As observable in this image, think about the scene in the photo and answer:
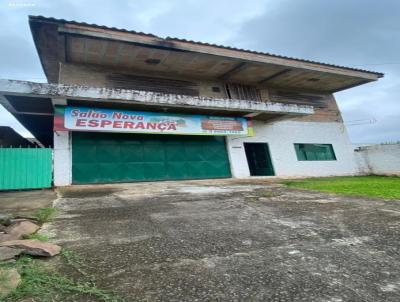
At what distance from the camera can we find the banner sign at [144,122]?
32.1 feet

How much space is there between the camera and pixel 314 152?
640 inches

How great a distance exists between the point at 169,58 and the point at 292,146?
29.6 feet

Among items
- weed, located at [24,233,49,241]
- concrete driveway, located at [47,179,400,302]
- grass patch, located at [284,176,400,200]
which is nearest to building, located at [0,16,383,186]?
grass patch, located at [284,176,400,200]

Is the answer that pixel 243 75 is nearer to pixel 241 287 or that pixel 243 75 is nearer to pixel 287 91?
pixel 287 91

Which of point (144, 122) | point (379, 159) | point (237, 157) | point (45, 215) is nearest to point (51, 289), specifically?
point (45, 215)

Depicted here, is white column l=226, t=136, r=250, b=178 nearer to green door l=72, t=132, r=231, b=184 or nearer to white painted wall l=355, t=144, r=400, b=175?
green door l=72, t=132, r=231, b=184

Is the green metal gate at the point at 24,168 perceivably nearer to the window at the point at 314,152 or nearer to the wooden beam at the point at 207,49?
the wooden beam at the point at 207,49

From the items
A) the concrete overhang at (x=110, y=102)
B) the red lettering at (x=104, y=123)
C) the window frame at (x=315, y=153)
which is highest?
the concrete overhang at (x=110, y=102)

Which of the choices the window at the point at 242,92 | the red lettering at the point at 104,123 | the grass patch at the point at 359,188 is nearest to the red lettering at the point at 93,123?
the red lettering at the point at 104,123

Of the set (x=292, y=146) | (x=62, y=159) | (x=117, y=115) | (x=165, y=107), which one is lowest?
(x=292, y=146)

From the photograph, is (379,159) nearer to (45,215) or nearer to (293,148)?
(293,148)

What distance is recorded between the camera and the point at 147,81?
12.7 meters

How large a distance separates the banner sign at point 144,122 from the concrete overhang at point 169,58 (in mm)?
2668

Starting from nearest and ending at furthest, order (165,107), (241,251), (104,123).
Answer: (241,251), (104,123), (165,107)
